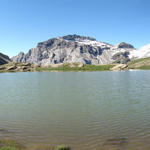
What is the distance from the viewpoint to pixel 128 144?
63.0 feet

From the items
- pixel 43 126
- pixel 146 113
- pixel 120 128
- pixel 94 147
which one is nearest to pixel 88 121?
pixel 120 128

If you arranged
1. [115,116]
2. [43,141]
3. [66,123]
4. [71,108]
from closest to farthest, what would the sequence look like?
[43,141], [66,123], [115,116], [71,108]

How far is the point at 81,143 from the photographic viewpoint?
772 inches

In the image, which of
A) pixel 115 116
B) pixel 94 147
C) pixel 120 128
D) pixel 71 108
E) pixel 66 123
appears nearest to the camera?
pixel 94 147

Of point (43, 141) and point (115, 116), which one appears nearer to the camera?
point (43, 141)

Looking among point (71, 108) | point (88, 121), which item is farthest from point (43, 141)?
point (71, 108)

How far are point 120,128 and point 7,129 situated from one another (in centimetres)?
1657

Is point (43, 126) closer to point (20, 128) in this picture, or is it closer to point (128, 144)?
point (20, 128)

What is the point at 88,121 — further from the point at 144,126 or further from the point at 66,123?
the point at 144,126

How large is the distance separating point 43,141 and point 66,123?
7.24 metres

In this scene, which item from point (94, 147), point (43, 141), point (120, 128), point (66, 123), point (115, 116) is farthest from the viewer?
point (115, 116)

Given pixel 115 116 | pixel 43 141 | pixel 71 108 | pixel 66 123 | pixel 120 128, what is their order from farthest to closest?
1. pixel 71 108
2. pixel 115 116
3. pixel 66 123
4. pixel 120 128
5. pixel 43 141

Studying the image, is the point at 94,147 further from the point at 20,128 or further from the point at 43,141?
the point at 20,128

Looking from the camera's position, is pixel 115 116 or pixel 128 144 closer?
pixel 128 144
